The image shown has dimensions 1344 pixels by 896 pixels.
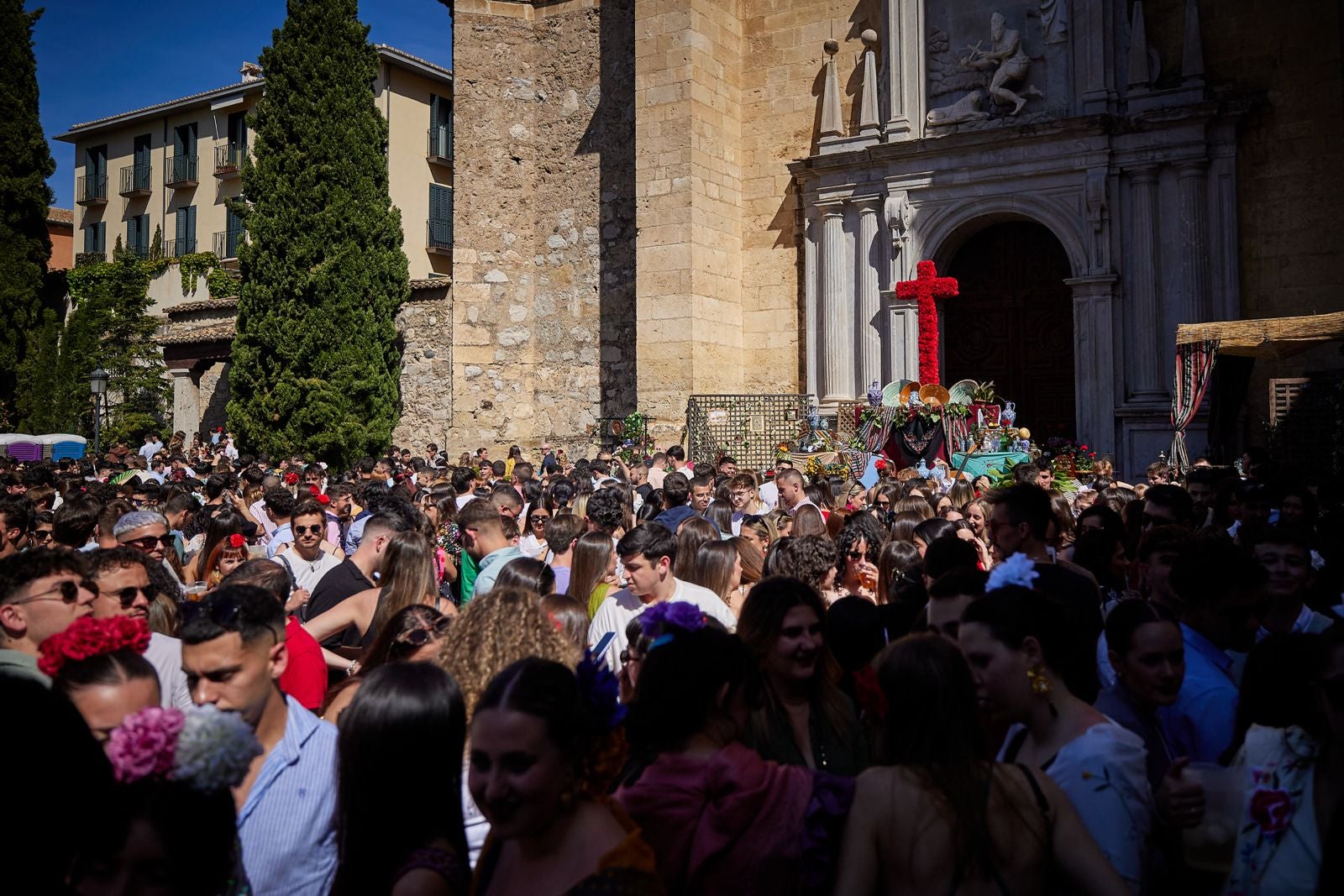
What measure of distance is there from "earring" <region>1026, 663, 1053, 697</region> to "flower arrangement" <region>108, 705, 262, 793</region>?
207 cm

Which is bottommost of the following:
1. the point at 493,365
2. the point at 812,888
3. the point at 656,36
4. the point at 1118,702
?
the point at 812,888

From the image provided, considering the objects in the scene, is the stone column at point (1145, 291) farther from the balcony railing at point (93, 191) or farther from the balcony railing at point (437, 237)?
the balcony railing at point (93, 191)

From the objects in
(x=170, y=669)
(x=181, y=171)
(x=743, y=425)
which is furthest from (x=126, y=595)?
(x=181, y=171)

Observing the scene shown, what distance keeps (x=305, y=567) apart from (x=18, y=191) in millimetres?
22874

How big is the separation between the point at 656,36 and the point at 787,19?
2.42m

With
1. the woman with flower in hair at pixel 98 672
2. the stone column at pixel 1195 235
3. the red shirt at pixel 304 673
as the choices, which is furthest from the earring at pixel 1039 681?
the stone column at pixel 1195 235

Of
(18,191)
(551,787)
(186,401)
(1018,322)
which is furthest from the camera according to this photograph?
(186,401)

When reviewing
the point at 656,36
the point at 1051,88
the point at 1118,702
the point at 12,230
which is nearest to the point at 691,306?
the point at 656,36

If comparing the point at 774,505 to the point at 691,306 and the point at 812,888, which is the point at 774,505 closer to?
the point at 691,306

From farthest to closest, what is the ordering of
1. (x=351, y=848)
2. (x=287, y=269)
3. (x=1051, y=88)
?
1. (x=287, y=269)
2. (x=1051, y=88)
3. (x=351, y=848)

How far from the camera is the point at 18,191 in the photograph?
24.4 m

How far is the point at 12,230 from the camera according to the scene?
2458 centimetres

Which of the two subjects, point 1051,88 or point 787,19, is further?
point 787,19

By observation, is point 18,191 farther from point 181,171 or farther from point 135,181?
point 135,181
